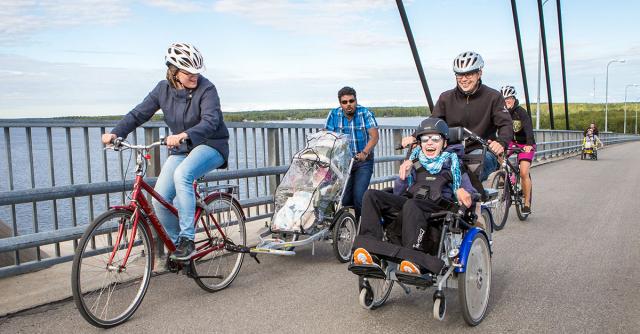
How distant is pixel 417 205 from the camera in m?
4.43

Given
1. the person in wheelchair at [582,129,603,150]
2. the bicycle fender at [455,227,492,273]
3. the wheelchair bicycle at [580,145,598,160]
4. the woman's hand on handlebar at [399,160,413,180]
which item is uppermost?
the woman's hand on handlebar at [399,160,413,180]

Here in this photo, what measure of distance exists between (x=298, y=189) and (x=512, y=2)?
14033mm

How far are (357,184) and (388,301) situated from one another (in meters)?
2.31

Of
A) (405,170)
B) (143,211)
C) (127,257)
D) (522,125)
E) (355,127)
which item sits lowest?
(127,257)

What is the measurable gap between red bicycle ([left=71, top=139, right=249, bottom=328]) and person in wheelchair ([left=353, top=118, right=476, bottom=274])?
5.22 feet

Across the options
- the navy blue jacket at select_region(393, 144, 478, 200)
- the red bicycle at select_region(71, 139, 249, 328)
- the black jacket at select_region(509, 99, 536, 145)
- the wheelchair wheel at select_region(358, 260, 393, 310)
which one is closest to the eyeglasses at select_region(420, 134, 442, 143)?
the navy blue jacket at select_region(393, 144, 478, 200)

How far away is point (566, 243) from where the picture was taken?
298 inches

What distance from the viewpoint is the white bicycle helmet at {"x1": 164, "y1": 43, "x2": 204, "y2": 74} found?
5070mm

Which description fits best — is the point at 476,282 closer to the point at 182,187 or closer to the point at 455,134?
the point at 455,134

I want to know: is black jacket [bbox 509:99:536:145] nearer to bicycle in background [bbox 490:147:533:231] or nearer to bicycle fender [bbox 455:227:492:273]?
bicycle in background [bbox 490:147:533:231]

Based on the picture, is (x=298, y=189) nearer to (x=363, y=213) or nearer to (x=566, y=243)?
(x=363, y=213)

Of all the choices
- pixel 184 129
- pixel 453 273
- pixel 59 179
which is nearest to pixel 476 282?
pixel 453 273

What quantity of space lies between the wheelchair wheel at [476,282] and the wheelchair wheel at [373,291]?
0.57 meters

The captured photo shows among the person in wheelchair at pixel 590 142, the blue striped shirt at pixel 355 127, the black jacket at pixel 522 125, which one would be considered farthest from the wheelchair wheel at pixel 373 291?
the person in wheelchair at pixel 590 142
